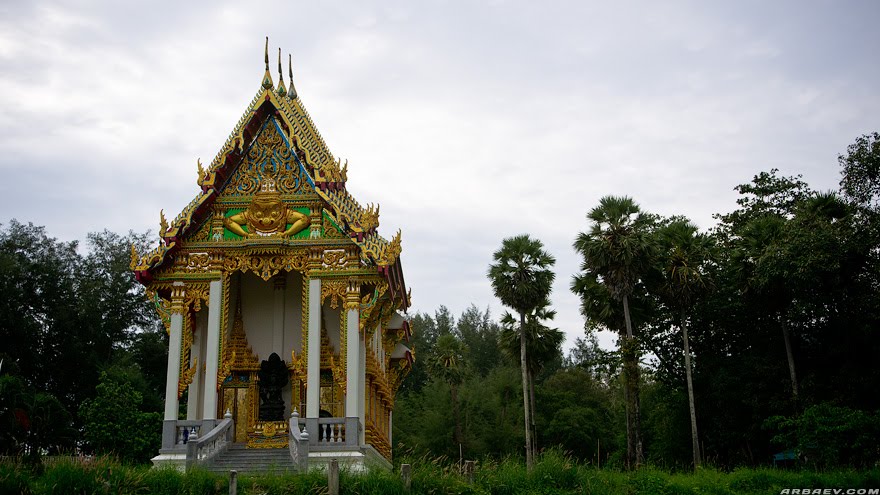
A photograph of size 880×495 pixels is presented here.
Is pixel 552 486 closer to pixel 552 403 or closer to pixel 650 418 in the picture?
pixel 650 418

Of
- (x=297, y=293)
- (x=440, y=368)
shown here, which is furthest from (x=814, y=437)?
(x=440, y=368)

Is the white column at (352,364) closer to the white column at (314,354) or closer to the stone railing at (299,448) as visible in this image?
the white column at (314,354)

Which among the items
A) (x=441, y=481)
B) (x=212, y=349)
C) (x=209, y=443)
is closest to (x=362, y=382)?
(x=212, y=349)

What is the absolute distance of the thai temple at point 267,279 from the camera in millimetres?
20109

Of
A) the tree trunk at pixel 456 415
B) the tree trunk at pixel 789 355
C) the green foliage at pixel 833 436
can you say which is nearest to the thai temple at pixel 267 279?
the green foliage at pixel 833 436

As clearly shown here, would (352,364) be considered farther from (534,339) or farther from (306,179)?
(534,339)

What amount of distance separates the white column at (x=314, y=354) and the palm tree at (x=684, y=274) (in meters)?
16.6

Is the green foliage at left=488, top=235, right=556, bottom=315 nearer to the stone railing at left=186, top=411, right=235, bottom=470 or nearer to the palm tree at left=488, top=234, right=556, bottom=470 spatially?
the palm tree at left=488, top=234, right=556, bottom=470

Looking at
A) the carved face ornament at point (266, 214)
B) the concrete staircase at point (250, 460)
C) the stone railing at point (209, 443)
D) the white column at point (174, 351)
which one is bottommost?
the concrete staircase at point (250, 460)

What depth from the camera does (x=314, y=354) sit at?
20.2 metres

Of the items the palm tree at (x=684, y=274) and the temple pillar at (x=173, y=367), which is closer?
the temple pillar at (x=173, y=367)

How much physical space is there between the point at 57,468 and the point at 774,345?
26630 millimetres

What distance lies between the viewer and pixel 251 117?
21.9 metres

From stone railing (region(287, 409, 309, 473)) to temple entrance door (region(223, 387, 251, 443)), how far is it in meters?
3.47
